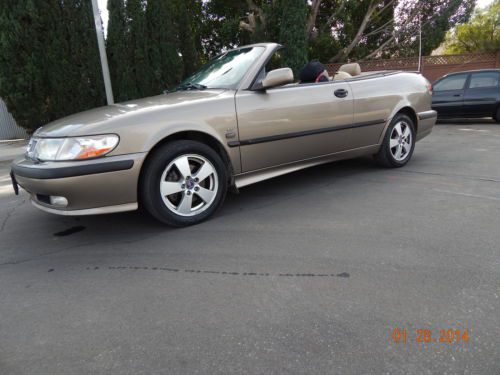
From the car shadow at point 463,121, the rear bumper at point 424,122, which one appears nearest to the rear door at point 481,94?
the car shadow at point 463,121

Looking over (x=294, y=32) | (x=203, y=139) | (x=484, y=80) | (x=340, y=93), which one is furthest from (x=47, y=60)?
(x=484, y=80)

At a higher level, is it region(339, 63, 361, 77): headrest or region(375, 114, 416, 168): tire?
region(339, 63, 361, 77): headrest

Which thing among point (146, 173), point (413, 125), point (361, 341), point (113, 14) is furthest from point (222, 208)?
point (113, 14)

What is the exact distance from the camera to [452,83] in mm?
9586

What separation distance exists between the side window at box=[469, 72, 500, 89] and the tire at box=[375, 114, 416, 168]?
18.9ft

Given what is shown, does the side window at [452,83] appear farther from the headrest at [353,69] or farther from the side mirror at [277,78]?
the side mirror at [277,78]

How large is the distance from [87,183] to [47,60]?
29.7 ft

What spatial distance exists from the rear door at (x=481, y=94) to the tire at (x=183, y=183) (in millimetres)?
8238

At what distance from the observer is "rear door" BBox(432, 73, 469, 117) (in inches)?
369

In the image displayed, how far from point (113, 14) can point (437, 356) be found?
39.4ft

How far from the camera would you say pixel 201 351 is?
1718 millimetres

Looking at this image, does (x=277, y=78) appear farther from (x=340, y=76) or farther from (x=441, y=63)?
(x=441, y=63)

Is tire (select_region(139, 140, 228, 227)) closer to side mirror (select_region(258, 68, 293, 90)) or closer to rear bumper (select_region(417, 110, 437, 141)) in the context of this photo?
side mirror (select_region(258, 68, 293, 90))

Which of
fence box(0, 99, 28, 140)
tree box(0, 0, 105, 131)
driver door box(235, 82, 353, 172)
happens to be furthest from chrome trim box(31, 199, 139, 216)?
fence box(0, 99, 28, 140)
